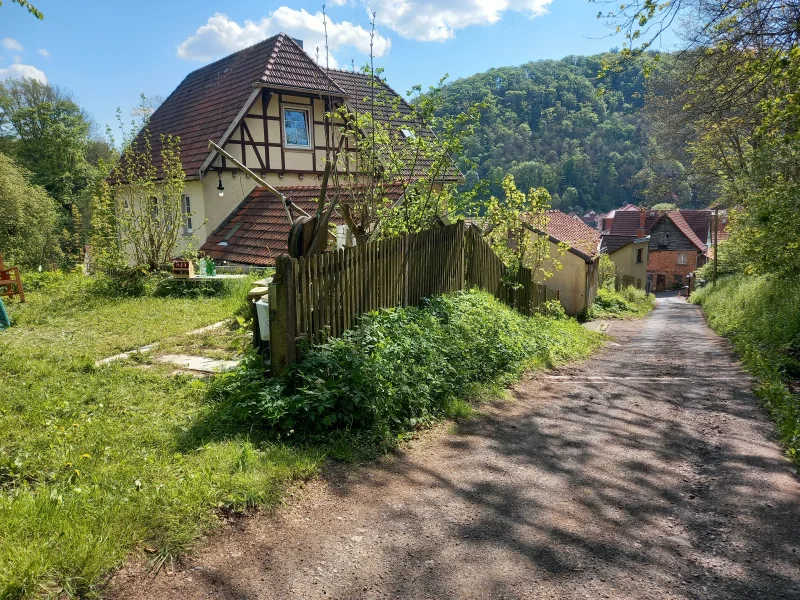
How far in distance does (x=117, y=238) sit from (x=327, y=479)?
34.9 feet

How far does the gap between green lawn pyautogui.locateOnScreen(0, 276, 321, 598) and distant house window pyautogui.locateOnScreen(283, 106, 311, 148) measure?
473 inches

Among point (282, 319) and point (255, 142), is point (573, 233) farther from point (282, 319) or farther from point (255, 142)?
point (282, 319)

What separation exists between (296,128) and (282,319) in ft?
47.4

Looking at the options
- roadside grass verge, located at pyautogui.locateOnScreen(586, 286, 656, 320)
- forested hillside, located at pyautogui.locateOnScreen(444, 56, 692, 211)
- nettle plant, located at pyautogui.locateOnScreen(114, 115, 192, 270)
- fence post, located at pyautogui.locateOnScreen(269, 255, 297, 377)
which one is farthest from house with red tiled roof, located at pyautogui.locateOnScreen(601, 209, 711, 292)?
fence post, located at pyautogui.locateOnScreen(269, 255, 297, 377)

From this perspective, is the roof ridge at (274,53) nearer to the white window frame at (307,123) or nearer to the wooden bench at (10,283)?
the white window frame at (307,123)

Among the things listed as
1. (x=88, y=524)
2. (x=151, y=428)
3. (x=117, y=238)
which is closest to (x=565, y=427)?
(x=151, y=428)

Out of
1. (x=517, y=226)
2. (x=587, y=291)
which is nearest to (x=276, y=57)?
(x=517, y=226)

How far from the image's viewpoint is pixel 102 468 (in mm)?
3756

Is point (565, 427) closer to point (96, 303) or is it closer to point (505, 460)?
point (505, 460)

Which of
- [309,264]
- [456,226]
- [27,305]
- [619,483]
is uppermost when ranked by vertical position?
[456,226]

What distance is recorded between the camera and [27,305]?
1042 cm

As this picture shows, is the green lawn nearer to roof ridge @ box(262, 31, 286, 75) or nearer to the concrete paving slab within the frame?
the concrete paving slab

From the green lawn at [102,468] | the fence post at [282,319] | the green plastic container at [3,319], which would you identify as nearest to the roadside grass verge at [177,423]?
the green lawn at [102,468]

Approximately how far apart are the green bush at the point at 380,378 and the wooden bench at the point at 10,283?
25.1 ft
